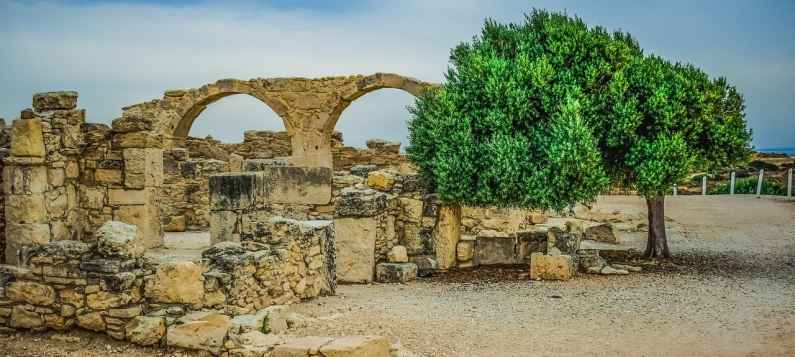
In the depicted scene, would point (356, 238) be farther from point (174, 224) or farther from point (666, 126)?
point (174, 224)

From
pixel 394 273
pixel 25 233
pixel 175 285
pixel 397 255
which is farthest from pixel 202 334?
pixel 25 233

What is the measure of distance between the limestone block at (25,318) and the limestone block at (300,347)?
2583 millimetres

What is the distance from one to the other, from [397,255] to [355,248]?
648 millimetres

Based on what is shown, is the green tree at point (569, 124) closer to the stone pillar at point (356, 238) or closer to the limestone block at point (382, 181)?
the limestone block at point (382, 181)

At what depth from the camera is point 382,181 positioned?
10867 mm

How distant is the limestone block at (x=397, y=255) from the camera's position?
34.4 feet

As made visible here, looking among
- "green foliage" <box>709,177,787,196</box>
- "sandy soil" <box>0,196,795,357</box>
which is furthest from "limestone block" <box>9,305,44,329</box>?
"green foliage" <box>709,177,787,196</box>

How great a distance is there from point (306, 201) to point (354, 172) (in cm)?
136

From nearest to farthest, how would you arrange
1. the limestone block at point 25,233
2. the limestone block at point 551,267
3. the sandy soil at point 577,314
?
1. the sandy soil at point 577,314
2. the limestone block at point 25,233
3. the limestone block at point 551,267

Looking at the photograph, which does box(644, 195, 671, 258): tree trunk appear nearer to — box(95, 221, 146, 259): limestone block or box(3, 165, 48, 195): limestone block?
box(95, 221, 146, 259): limestone block

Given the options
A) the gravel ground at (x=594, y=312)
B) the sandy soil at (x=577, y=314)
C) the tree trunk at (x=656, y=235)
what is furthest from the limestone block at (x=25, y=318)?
the tree trunk at (x=656, y=235)

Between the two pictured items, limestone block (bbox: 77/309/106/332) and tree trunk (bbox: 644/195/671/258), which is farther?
tree trunk (bbox: 644/195/671/258)

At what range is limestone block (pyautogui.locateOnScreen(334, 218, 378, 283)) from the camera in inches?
403

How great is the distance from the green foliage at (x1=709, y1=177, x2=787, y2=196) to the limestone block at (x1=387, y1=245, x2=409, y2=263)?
15.5 m
